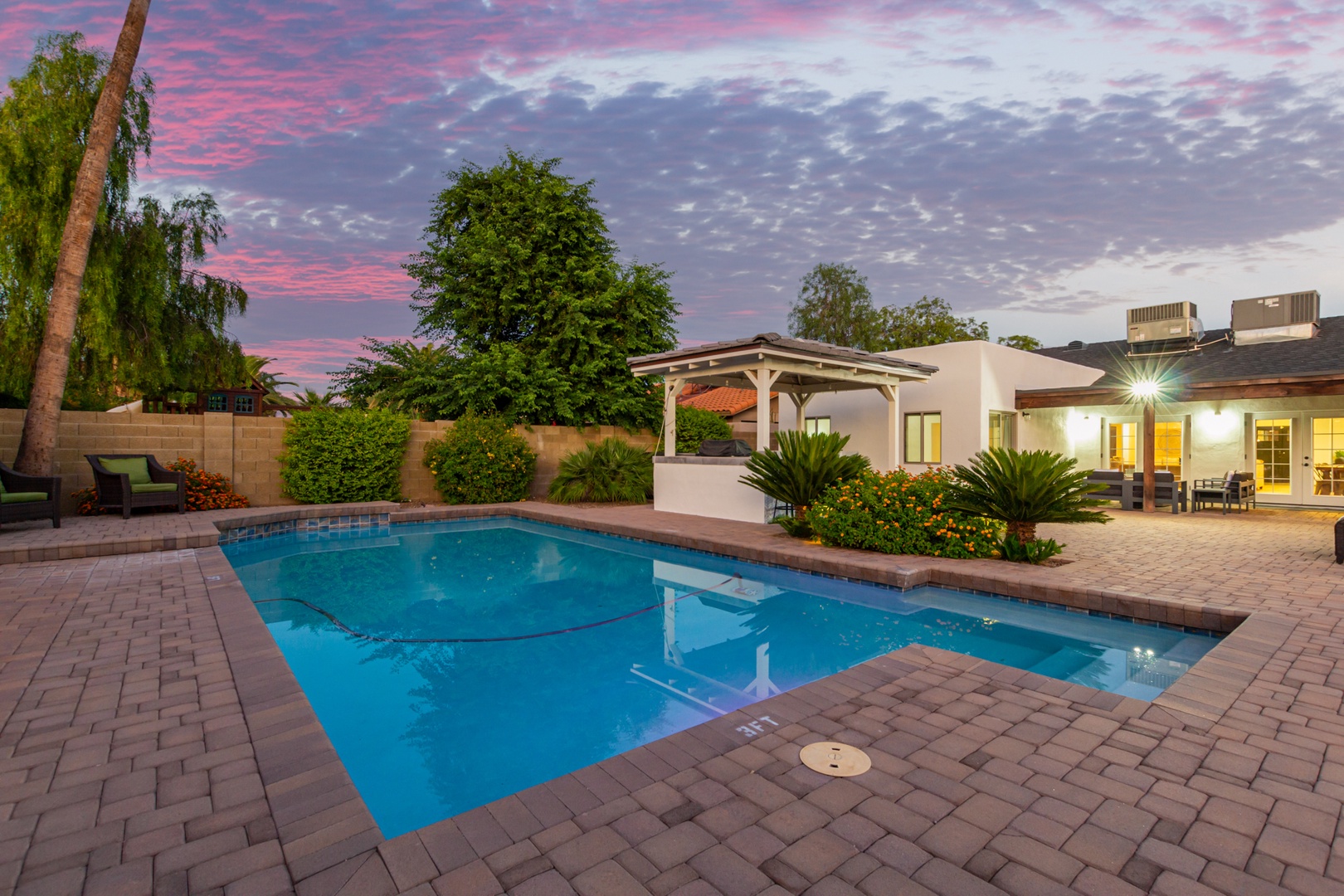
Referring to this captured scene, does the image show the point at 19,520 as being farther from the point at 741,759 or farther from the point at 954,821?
the point at 954,821

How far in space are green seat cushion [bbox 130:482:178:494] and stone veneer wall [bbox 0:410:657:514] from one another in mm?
999

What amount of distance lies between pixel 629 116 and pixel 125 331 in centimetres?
1196

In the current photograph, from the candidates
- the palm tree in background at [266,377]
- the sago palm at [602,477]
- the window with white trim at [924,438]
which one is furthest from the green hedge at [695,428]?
the palm tree in background at [266,377]

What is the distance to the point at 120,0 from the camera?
9.95 metres

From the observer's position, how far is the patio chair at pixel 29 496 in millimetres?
7801

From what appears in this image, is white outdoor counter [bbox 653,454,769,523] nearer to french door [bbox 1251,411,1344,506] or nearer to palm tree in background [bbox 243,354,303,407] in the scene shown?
french door [bbox 1251,411,1344,506]

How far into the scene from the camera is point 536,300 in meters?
15.8

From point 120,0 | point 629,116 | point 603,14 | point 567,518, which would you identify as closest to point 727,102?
point 629,116

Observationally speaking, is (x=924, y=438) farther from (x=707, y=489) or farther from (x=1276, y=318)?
(x=1276, y=318)

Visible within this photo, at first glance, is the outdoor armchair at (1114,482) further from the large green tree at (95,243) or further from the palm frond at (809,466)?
the large green tree at (95,243)

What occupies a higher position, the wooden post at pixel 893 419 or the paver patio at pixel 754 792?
the wooden post at pixel 893 419

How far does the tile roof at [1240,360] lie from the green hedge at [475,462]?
1210 centimetres

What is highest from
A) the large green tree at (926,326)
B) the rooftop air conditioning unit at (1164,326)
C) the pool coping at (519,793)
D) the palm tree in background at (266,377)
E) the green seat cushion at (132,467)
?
the large green tree at (926,326)

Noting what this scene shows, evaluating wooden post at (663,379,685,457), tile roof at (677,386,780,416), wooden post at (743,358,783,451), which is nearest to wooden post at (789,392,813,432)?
wooden post at (663,379,685,457)
